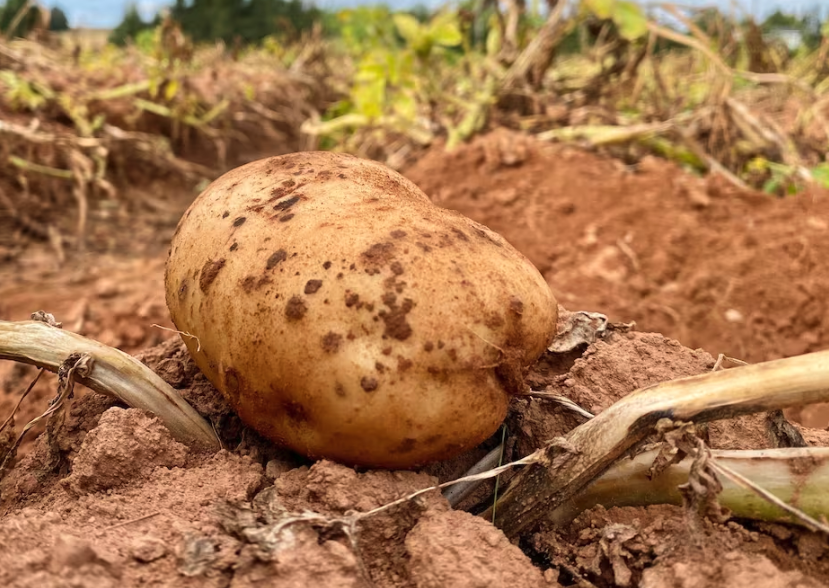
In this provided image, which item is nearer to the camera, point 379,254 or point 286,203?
point 379,254

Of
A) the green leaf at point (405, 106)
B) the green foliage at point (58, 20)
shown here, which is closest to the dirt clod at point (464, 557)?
the green leaf at point (405, 106)

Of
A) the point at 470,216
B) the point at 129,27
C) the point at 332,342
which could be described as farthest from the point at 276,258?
the point at 129,27

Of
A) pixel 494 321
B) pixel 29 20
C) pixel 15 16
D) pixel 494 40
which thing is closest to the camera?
pixel 494 321

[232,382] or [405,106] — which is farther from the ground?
[232,382]

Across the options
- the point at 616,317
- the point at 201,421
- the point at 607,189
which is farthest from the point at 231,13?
the point at 201,421

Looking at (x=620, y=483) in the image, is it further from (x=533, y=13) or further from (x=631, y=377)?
(x=533, y=13)

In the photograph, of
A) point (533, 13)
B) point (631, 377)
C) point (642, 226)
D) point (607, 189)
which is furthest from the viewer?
point (533, 13)

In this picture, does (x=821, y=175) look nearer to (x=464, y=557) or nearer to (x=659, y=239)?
(x=659, y=239)

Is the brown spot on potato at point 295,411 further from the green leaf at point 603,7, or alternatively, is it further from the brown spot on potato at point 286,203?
the green leaf at point 603,7
